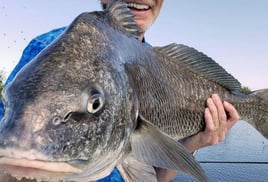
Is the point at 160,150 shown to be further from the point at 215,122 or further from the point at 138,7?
the point at 138,7

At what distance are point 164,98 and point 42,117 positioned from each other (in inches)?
49.0

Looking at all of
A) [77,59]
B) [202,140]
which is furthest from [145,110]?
[202,140]

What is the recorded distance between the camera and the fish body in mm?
1794

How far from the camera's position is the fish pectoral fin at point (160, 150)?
2350 millimetres

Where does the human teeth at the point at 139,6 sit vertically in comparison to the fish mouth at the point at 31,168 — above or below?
above

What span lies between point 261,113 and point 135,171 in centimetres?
198

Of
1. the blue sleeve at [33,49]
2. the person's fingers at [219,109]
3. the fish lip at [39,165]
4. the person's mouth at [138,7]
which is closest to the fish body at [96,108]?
the fish lip at [39,165]

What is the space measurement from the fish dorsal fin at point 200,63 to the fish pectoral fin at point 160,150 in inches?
38.2

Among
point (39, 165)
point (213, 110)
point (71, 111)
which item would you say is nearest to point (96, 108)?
point (71, 111)

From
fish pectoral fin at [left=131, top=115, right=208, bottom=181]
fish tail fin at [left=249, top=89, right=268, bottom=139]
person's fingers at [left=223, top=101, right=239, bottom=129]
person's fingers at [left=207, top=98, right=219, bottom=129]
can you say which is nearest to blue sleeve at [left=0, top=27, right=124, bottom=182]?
person's fingers at [left=207, top=98, right=219, bottom=129]

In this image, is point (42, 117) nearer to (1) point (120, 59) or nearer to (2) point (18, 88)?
(2) point (18, 88)

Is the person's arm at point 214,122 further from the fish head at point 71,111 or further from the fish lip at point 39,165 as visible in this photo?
the fish lip at point 39,165

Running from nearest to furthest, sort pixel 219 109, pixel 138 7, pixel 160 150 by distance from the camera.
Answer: pixel 160 150 → pixel 219 109 → pixel 138 7

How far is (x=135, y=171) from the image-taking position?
255 cm
